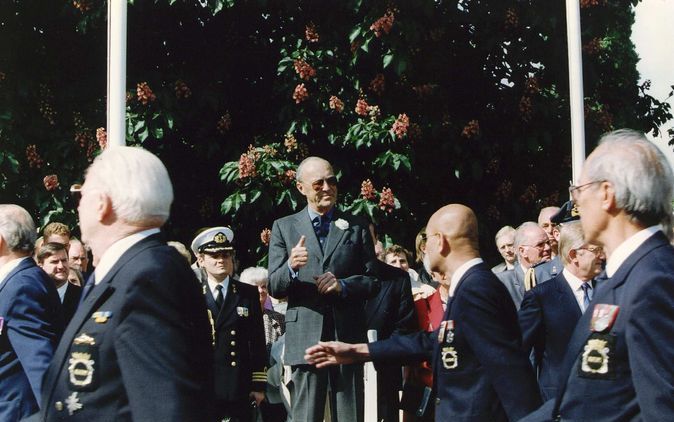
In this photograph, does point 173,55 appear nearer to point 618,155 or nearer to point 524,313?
point 524,313

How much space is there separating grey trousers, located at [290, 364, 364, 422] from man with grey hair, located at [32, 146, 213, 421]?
12.4 feet

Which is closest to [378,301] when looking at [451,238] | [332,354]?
[332,354]

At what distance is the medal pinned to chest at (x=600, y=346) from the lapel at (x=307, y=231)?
4.25 m

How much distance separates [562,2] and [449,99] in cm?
176

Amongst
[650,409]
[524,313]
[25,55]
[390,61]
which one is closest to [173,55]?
[25,55]

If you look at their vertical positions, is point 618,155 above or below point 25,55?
below

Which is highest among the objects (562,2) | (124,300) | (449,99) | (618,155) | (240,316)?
(562,2)

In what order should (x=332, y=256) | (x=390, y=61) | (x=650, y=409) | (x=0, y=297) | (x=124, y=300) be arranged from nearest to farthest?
→ (x=650, y=409), (x=124, y=300), (x=0, y=297), (x=332, y=256), (x=390, y=61)

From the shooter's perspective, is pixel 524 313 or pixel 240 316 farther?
pixel 240 316

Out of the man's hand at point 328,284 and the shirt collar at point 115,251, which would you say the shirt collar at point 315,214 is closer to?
the man's hand at point 328,284

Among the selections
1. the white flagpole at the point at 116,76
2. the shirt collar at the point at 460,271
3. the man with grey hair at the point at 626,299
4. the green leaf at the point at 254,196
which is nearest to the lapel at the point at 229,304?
the white flagpole at the point at 116,76

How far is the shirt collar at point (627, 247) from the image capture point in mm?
3666


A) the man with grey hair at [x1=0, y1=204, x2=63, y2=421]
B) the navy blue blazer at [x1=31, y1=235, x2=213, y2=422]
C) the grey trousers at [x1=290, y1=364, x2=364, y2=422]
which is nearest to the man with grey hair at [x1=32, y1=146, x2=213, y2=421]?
the navy blue blazer at [x1=31, y1=235, x2=213, y2=422]

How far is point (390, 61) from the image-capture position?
11.4m
